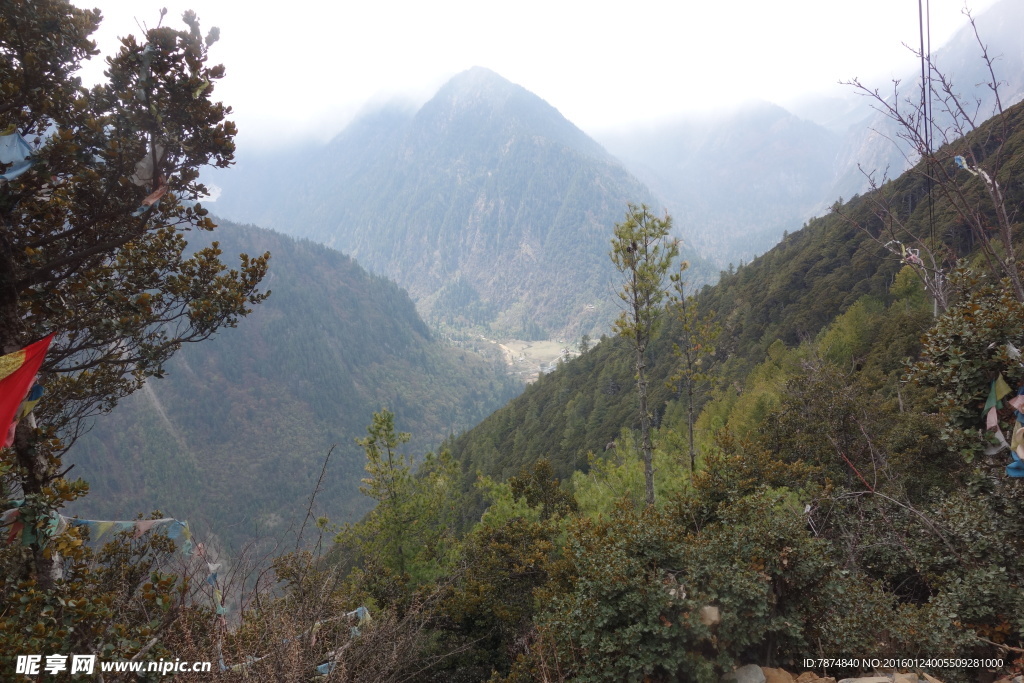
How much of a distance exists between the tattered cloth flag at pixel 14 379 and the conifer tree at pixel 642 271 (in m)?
11.3

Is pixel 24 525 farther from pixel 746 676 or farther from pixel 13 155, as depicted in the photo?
pixel 746 676

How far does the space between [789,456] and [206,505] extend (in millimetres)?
158263

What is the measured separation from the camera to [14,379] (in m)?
5.39

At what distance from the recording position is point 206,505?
14162cm

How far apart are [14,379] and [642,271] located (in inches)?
476

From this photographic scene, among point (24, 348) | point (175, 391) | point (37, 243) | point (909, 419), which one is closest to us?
point (24, 348)

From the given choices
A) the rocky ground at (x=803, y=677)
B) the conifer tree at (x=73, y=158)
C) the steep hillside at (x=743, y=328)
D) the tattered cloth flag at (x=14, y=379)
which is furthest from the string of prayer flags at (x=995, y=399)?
the steep hillside at (x=743, y=328)

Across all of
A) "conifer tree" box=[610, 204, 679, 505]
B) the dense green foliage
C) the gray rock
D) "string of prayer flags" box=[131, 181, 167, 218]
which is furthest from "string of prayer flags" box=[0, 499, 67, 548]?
"conifer tree" box=[610, 204, 679, 505]

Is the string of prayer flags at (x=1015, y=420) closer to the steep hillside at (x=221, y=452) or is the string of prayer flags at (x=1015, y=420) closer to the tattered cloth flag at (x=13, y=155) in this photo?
the tattered cloth flag at (x=13, y=155)

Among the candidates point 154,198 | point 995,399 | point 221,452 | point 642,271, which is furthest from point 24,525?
point 221,452

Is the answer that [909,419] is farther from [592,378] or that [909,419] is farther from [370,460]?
[592,378]

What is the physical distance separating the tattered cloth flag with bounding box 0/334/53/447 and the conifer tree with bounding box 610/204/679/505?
1127cm

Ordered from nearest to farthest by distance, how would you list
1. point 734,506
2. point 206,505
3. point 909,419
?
point 734,506
point 909,419
point 206,505

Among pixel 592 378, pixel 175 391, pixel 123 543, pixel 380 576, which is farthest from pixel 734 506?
pixel 175 391
